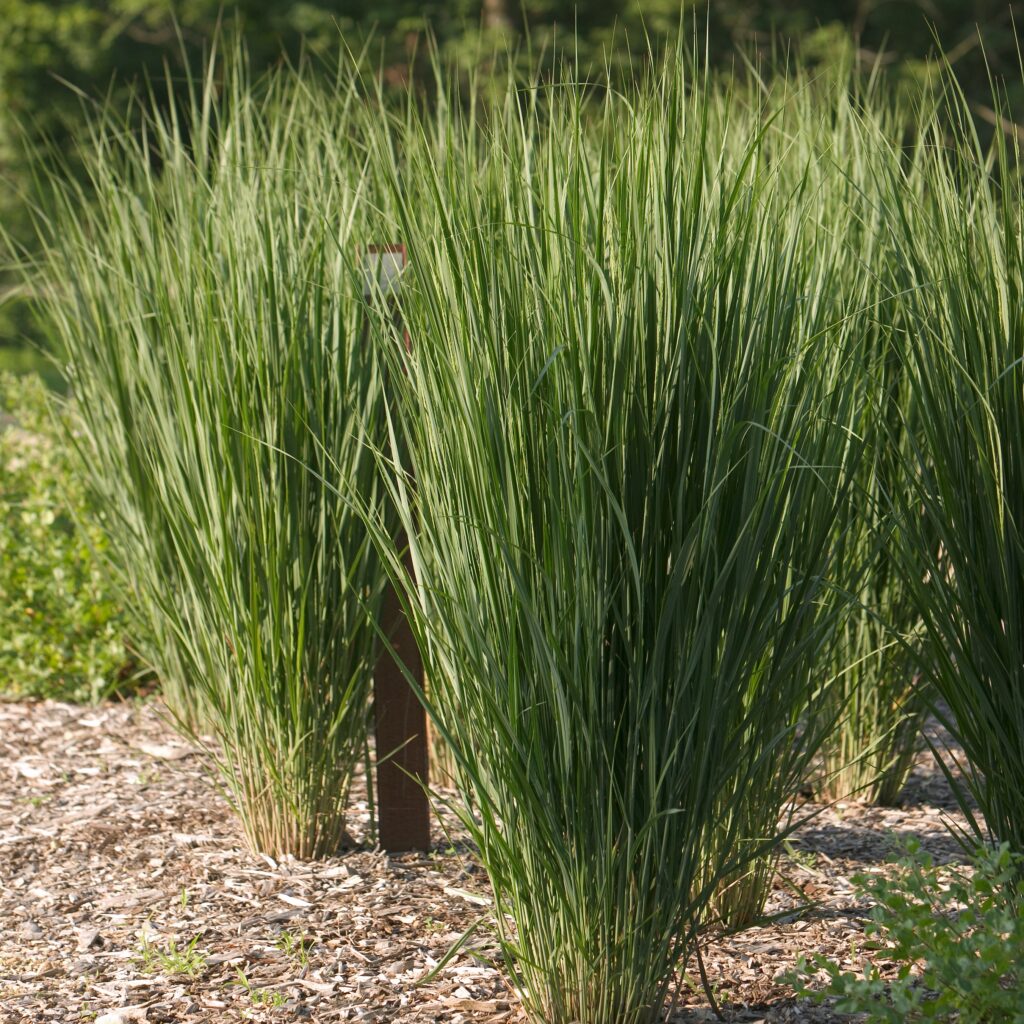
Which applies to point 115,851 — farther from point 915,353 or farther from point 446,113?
point 915,353

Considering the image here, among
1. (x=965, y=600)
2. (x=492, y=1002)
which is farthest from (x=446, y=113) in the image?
(x=492, y=1002)

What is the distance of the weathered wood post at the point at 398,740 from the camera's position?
293cm

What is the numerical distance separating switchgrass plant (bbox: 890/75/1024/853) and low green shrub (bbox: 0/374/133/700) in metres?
2.93

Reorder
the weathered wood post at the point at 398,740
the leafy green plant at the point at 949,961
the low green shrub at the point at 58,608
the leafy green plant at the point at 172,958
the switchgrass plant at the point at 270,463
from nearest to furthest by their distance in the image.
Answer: the leafy green plant at the point at 949,961 < the leafy green plant at the point at 172,958 < the switchgrass plant at the point at 270,463 < the weathered wood post at the point at 398,740 < the low green shrub at the point at 58,608

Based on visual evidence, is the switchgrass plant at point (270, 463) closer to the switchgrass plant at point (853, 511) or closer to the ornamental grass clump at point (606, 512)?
the ornamental grass clump at point (606, 512)

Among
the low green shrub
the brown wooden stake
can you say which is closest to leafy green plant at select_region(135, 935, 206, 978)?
the brown wooden stake

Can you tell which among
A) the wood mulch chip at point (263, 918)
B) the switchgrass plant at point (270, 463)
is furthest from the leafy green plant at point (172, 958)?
the switchgrass plant at point (270, 463)

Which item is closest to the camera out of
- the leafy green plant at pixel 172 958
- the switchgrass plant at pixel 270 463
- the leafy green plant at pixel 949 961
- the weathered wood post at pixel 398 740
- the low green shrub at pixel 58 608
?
the leafy green plant at pixel 949 961

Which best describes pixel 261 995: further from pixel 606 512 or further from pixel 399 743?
pixel 606 512

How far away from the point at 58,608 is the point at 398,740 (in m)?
2.27

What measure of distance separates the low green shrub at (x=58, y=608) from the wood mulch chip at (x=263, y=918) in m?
0.85

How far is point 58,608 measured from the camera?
466cm

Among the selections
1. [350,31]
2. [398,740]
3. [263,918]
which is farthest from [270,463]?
[350,31]

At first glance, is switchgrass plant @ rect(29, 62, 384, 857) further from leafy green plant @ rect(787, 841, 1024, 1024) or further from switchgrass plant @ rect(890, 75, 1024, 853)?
leafy green plant @ rect(787, 841, 1024, 1024)
